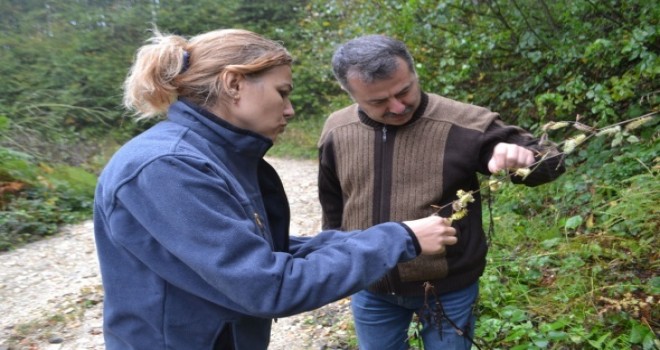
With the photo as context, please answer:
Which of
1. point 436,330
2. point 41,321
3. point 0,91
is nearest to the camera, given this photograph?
point 436,330

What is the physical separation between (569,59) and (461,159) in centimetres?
324

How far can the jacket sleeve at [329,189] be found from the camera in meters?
2.36

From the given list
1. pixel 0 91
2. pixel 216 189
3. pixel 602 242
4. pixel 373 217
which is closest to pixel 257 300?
pixel 216 189

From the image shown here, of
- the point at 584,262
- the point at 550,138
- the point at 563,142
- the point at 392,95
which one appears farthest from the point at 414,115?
the point at 550,138

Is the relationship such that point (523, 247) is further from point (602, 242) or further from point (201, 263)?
point (201, 263)

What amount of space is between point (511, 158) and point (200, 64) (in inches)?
41.1

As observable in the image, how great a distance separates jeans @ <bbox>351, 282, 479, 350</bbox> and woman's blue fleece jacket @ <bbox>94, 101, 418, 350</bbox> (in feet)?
2.53

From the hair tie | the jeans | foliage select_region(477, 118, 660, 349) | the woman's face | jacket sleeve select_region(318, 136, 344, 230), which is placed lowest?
foliage select_region(477, 118, 660, 349)

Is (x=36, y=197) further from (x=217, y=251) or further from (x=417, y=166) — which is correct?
(x=217, y=251)

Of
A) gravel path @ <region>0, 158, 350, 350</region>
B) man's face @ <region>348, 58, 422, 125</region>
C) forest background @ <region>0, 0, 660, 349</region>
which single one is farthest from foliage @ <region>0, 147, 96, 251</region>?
man's face @ <region>348, 58, 422, 125</region>

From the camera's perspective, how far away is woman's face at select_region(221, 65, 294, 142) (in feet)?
4.96

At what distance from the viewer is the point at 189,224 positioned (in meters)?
1.26

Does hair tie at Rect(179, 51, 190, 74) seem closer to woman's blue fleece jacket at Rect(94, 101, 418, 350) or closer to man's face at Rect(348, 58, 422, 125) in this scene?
woman's blue fleece jacket at Rect(94, 101, 418, 350)

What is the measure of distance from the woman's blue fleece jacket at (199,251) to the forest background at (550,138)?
35.1 inches
